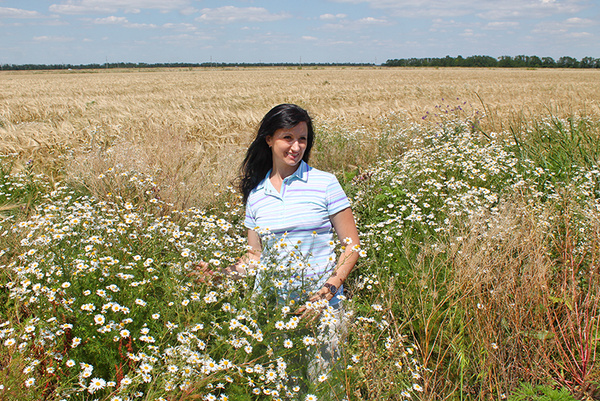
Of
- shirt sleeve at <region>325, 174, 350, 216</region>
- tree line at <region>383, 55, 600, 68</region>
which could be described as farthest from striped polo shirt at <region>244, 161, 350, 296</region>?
tree line at <region>383, 55, 600, 68</region>

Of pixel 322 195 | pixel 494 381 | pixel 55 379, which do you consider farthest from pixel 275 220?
pixel 494 381

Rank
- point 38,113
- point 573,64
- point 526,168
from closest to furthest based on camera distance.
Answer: point 526,168 < point 38,113 < point 573,64

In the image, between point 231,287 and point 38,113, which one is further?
point 38,113

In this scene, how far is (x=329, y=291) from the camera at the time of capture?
243 centimetres

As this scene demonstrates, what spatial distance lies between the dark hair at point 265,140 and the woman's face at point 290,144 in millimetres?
35

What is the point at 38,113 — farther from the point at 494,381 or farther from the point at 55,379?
the point at 494,381

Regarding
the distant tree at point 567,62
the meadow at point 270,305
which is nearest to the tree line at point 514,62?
the distant tree at point 567,62

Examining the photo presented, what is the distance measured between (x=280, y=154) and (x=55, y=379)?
180 centimetres

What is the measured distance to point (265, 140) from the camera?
10.1ft

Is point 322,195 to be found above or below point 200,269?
above

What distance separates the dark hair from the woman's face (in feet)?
0.11

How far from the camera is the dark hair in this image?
9.13 feet

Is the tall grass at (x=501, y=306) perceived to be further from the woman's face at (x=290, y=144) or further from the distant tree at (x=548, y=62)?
the distant tree at (x=548, y=62)

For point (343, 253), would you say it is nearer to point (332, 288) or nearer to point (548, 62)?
point (332, 288)
